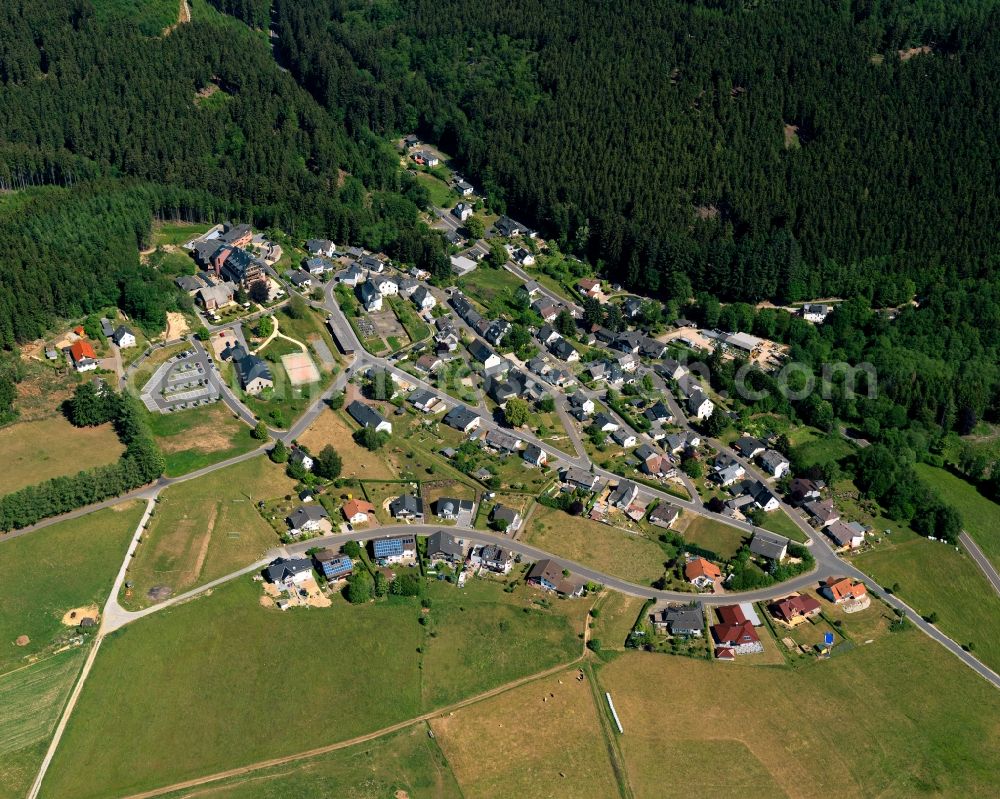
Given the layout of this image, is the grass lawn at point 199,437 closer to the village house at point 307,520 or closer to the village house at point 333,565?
the village house at point 307,520

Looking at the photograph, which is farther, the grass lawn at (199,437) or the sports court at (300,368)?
the sports court at (300,368)

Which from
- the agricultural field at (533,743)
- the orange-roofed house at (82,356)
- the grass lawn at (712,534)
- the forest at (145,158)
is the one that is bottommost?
the grass lawn at (712,534)

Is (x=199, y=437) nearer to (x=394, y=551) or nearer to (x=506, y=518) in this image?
(x=394, y=551)

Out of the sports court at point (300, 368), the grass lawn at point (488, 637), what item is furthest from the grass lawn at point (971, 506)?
the sports court at point (300, 368)

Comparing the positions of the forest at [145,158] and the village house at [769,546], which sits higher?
the forest at [145,158]

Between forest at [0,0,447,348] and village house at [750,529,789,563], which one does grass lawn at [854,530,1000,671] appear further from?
forest at [0,0,447,348]

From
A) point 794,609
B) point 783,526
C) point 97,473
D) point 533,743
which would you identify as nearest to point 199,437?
point 97,473

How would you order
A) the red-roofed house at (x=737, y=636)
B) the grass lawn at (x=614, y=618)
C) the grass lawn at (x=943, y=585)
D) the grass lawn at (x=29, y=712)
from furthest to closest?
the grass lawn at (x=943, y=585)
the grass lawn at (x=614, y=618)
the red-roofed house at (x=737, y=636)
the grass lawn at (x=29, y=712)
